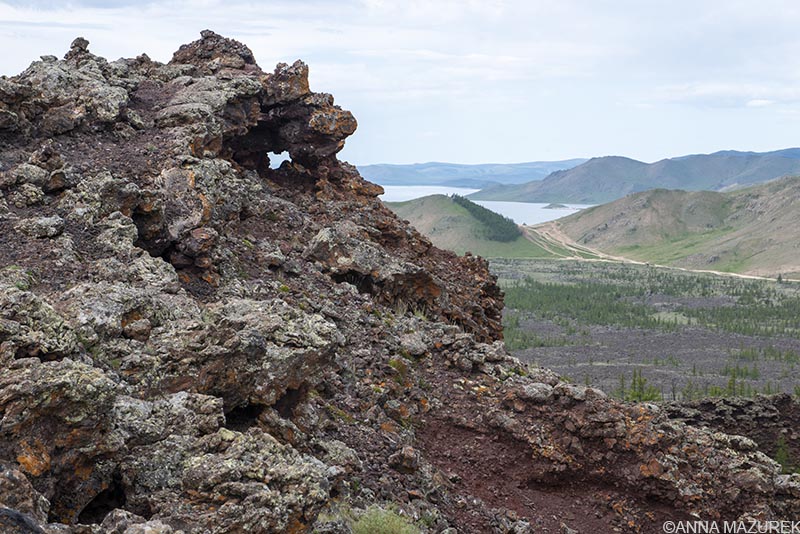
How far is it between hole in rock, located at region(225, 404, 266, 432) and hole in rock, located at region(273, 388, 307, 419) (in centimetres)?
50

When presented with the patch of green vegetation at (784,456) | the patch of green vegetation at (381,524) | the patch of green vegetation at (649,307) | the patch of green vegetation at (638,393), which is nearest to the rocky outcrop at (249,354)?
the patch of green vegetation at (381,524)

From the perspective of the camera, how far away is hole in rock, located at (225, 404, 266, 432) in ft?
37.0

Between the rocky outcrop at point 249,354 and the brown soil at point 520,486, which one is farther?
the brown soil at point 520,486

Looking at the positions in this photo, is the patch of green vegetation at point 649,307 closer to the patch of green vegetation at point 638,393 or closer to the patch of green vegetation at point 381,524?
the patch of green vegetation at point 638,393

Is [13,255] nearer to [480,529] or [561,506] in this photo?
[480,529]

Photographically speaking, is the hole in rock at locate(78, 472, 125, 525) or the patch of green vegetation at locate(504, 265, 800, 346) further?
the patch of green vegetation at locate(504, 265, 800, 346)

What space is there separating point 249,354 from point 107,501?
2922 mm

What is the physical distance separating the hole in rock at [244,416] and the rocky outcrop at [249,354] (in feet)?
0.15

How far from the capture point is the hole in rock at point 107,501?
347 inches

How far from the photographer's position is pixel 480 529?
12.5 metres

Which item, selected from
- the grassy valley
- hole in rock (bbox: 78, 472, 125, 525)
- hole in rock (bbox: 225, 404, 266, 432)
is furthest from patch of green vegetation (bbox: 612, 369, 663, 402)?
hole in rock (bbox: 78, 472, 125, 525)

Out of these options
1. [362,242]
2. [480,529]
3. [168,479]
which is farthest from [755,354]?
[168,479]

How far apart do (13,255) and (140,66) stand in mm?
13084

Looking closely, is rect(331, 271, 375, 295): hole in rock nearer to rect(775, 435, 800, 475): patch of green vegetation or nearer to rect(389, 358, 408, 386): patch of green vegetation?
rect(389, 358, 408, 386): patch of green vegetation
